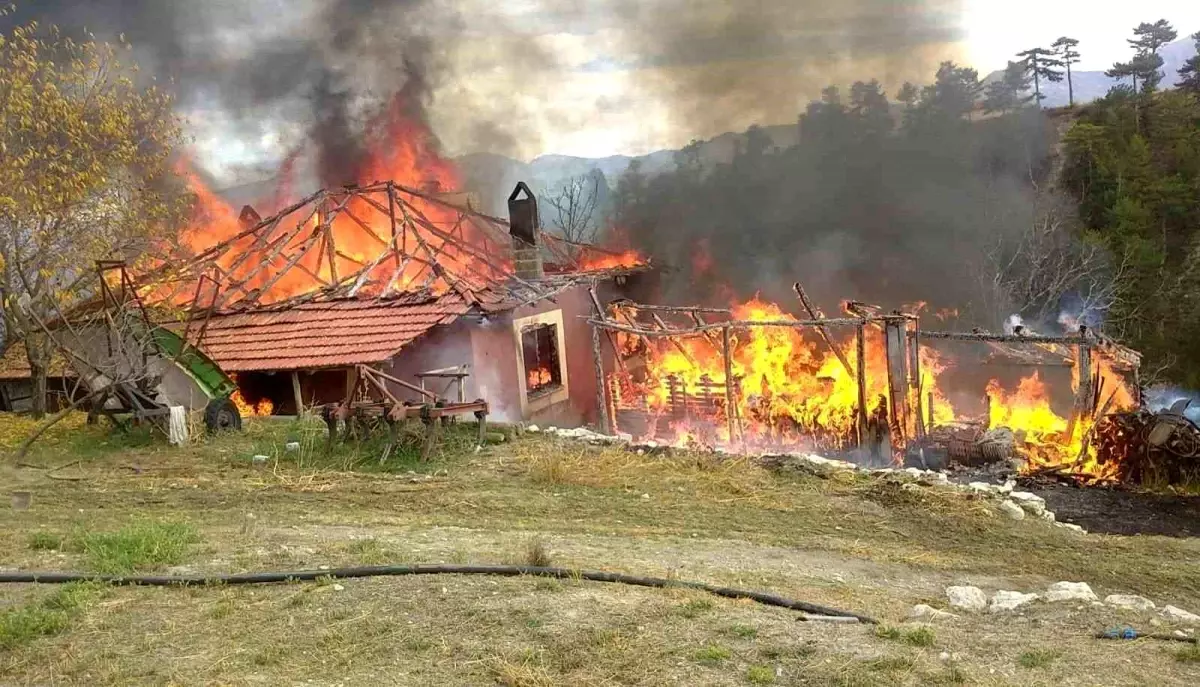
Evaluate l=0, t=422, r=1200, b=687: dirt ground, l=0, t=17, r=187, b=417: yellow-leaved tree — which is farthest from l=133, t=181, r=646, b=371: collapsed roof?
l=0, t=422, r=1200, b=687: dirt ground

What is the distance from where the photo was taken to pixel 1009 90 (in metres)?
36.1

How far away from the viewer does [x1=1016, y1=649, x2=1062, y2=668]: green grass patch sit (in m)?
5.00

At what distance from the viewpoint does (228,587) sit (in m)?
6.49

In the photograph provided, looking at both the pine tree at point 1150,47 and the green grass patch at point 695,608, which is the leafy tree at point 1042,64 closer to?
the pine tree at point 1150,47

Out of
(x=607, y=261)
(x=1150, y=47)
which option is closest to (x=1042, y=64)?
(x=1150, y=47)

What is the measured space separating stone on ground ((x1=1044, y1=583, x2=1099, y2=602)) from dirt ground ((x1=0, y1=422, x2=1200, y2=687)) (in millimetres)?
305

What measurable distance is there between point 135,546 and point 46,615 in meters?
1.71

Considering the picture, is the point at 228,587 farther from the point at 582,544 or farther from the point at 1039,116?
the point at 1039,116

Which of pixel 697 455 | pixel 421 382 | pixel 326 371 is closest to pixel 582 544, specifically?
pixel 697 455

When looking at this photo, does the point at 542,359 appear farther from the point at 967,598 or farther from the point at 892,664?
the point at 892,664

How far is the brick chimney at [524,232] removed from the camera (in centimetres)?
2050

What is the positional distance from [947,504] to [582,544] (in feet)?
16.2

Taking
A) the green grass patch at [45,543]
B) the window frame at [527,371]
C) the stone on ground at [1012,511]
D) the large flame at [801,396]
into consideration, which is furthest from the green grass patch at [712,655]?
the window frame at [527,371]

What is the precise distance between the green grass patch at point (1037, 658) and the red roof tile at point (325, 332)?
1211 centimetres
